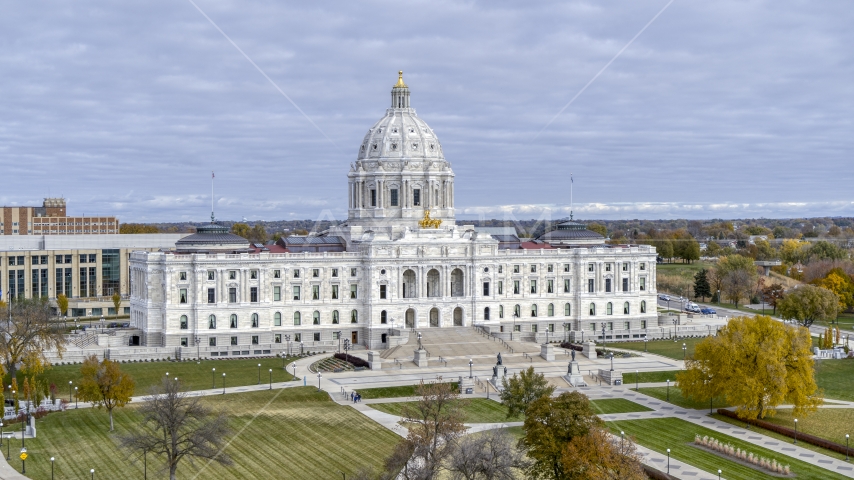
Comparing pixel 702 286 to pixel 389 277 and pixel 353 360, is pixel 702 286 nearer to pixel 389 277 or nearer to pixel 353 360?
pixel 389 277

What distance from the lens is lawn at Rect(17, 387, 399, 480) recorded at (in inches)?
2655

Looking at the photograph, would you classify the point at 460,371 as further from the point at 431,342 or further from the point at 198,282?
the point at 198,282

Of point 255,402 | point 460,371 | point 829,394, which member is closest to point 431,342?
point 460,371

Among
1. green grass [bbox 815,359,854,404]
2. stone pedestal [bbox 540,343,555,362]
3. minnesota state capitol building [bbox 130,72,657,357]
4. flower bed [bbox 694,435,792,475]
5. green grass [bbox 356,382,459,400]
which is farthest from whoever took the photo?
minnesota state capitol building [bbox 130,72,657,357]

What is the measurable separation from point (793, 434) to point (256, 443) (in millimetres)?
40226

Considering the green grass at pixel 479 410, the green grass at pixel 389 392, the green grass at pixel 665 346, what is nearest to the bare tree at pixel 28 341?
the green grass at pixel 389 392

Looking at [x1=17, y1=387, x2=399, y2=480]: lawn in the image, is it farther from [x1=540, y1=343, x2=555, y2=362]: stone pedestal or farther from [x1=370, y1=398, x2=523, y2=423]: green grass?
[x1=540, y1=343, x2=555, y2=362]: stone pedestal

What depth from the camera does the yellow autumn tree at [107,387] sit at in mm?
78688

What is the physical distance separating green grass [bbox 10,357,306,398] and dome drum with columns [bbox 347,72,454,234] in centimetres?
3247

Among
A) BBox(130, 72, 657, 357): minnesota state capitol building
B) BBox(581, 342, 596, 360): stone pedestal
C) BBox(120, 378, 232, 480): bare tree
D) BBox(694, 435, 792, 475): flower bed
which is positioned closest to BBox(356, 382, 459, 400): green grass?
BBox(581, 342, 596, 360): stone pedestal

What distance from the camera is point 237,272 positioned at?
398ft

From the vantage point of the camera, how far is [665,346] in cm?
12431

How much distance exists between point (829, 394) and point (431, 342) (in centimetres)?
4381

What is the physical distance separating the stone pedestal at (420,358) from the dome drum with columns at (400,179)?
110ft
